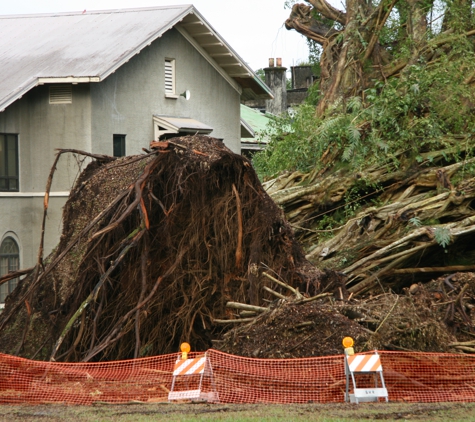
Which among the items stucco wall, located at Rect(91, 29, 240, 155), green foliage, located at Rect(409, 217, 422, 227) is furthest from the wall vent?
green foliage, located at Rect(409, 217, 422, 227)

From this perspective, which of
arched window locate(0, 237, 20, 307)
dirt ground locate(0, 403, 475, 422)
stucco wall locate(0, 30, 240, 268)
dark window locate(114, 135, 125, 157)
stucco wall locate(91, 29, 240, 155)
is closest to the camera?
dirt ground locate(0, 403, 475, 422)

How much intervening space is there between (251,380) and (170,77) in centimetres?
1655

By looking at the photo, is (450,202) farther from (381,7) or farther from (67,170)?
(67,170)

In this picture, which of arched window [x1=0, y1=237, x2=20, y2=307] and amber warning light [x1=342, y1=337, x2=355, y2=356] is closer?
amber warning light [x1=342, y1=337, x2=355, y2=356]

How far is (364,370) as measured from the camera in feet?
28.1

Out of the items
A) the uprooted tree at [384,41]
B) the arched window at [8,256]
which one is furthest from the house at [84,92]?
the uprooted tree at [384,41]

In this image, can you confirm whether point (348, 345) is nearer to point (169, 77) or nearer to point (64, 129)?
point (64, 129)

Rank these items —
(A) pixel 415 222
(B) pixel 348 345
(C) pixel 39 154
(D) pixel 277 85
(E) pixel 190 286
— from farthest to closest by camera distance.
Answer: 1. (D) pixel 277 85
2. (C) pixel 39 154
3. (A) pixel 415 222
4. (E) pixel 190 286
5. (B) pixel 348 345

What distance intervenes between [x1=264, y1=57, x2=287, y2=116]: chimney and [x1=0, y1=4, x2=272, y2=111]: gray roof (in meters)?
19.4

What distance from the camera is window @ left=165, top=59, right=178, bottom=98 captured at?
24.5 m

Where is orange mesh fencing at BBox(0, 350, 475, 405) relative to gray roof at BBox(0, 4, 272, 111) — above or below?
below

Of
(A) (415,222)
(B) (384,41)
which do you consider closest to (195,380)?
(A) (415,222)

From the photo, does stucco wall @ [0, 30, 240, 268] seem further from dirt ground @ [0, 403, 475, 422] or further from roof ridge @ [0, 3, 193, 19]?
dirt ground @ [0, 403, 475, 422]

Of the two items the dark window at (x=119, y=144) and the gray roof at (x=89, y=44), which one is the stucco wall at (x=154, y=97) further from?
the gray roof at (x=89, y=44)
